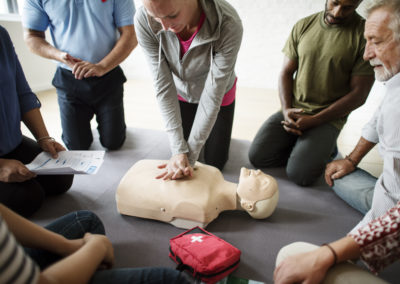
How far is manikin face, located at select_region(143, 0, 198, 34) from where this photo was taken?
949mm

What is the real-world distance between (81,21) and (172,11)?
3.53ft

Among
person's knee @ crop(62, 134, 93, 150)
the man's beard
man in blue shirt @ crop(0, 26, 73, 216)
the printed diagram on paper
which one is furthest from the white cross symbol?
person's knee @ crop(62, 134, 93, 150)

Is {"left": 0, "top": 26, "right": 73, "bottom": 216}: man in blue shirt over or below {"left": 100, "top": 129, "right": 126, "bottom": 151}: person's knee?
over

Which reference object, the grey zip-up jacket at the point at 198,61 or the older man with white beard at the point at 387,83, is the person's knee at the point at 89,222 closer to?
the grey zip-up jacket at the point at 198,61

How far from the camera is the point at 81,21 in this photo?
1751mm

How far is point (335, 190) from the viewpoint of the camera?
5.05ft

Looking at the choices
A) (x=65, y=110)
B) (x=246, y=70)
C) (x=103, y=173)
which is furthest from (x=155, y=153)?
(x=246, y=70)

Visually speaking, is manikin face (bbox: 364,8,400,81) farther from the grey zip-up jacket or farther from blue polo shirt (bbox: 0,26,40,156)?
blue polo shirt (bbox: 0,26,40,156)

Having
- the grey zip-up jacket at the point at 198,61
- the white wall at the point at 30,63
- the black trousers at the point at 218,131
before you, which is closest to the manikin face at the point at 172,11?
the grey zip-up jacket at the point at 198,61

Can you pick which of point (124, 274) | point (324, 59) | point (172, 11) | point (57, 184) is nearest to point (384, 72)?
point (324, 59)

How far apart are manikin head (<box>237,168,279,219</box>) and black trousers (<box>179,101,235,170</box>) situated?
1.64 ft

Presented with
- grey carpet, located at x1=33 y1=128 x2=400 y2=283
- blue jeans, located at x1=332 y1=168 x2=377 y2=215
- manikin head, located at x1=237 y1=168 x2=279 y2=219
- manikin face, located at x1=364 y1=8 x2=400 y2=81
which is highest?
manikin face, located at x1=364 y1=8 x2=400 y2=81

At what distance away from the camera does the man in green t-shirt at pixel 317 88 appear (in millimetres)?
1475

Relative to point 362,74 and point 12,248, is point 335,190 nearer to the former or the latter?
point 362,74
